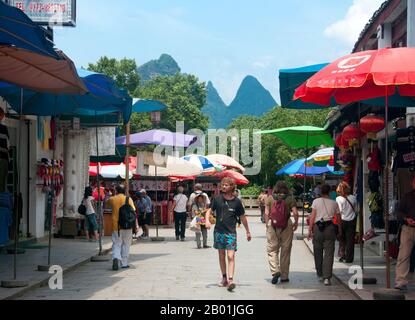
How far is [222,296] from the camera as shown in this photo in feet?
35.9

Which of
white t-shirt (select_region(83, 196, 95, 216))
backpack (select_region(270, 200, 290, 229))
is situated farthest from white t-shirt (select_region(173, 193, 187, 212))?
backpack (select_region(270, 200, 290, 229))

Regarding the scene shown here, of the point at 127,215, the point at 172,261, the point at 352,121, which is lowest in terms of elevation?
the point at 172,261

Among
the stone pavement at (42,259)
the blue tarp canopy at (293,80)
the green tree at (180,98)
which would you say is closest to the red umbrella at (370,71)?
the blue tarp canopy at (293,80)

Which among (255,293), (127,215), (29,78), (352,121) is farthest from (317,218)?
Result: (352,121)

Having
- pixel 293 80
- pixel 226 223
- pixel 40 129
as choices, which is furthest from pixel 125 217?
pixel 40 129

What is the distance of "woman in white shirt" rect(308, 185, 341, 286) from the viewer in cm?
1242

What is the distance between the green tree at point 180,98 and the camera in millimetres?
72988

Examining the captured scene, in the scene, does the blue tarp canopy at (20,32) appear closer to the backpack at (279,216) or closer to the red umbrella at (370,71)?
the red umbrella at (370,71)

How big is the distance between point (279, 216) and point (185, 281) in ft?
6.36

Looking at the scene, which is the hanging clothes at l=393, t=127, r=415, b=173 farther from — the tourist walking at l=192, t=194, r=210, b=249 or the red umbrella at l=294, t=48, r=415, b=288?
the tourist walking at l=192, t=194, r=210, b=249

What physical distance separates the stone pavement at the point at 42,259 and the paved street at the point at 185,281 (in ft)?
0.78

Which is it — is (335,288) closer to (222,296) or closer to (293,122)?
(222,296)

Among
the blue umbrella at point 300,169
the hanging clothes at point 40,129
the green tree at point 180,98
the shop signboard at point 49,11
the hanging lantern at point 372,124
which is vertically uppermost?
the green tree at point 180,98
